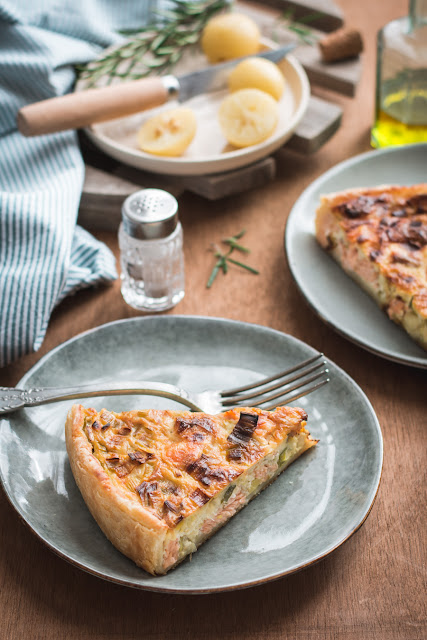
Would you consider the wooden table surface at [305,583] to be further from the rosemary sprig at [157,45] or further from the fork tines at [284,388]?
the rosemary sprig at [157,45]

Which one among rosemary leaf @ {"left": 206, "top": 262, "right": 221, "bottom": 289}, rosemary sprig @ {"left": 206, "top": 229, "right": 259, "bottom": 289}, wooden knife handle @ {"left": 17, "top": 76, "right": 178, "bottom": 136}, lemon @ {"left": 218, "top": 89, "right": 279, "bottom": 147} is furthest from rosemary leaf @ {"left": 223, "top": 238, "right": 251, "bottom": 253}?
wooden knife handle @ {"left": 17, "top": 76, "right": 178, "bottom": 136}

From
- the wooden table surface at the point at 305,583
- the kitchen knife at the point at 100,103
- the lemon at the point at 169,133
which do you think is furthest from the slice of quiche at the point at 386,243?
the kitchen knife at the point at 100,103

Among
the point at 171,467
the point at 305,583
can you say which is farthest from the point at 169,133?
the point at 305,583

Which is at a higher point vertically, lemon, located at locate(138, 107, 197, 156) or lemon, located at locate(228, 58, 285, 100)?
lemon, located at locate(228, 58, 285, 100)

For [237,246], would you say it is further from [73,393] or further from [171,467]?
[171,467]

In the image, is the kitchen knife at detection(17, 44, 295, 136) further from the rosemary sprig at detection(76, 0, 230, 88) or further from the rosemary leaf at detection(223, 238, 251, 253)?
the rosemary leaf at detection(223, 238, 251, 253)

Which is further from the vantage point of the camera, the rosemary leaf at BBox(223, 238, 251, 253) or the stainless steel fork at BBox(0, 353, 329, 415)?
the rosemary leaf at BBox(223, 238, 251, 253)

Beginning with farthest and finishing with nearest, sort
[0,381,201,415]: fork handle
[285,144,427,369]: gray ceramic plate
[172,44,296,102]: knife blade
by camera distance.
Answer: [172,44,296,102]: knife blade
[285,144,427,369]: gray ceramic plate
[0,381,201,415]: fork handle

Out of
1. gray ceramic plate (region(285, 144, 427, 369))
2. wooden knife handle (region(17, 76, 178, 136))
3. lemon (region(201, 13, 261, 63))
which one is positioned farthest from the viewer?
lemon (region(201, 13, 261, 63))
